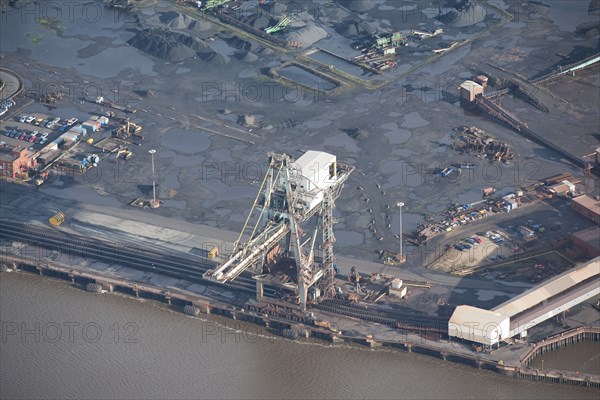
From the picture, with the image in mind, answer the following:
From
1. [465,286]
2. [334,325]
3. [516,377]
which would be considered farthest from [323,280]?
[516,377]

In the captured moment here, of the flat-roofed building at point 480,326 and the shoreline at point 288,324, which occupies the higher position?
the flat-roofed building at point 480,326

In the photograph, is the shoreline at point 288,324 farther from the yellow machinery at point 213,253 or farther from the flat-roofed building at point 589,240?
the flat-roofed building at point 589,240

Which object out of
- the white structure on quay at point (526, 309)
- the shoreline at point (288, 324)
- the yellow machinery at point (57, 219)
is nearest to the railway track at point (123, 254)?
the yellow machinery at point (57, 219)

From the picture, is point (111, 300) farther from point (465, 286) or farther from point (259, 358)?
point (465, 286)

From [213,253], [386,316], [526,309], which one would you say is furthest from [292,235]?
[526,309]

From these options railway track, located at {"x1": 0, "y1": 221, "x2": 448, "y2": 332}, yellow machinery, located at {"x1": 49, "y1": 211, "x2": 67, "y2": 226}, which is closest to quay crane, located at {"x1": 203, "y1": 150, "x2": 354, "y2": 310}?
railway track, located at {"x1": 0, "y1": 221, "x2": 448, "y2": 332}

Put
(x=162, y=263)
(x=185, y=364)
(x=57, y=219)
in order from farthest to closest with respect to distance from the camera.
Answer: (x=57, y=219), (x=162, y=263), (x=185, y=364)

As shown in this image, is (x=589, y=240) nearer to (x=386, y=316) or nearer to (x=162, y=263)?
(x=386, y=316)
